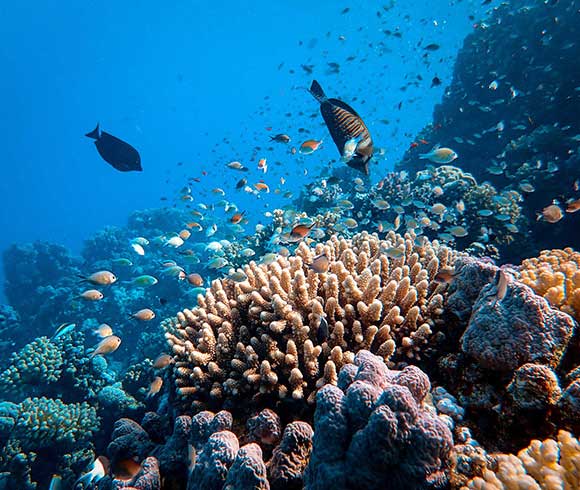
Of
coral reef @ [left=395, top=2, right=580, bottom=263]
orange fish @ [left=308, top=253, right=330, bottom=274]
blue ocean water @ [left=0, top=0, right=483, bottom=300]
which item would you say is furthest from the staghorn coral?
blue ocean water @ [left=0, top=0, right=483, bottom=300]

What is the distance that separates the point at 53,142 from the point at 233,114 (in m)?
85.0

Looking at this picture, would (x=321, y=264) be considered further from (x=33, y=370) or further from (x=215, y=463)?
(x=33, y=370)

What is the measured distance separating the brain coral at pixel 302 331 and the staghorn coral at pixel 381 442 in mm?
879

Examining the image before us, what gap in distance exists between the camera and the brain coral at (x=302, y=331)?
2.67m

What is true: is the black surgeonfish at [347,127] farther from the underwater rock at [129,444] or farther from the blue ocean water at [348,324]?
the underwater rock at [129,444]

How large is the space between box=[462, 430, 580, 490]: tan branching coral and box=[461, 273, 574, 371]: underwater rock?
72 centimetres

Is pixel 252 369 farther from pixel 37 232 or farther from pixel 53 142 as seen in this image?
pixel 53 142

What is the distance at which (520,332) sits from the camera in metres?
→ 2.03

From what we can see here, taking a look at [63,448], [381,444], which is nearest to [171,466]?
[381,444]

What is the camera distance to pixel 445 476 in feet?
4.86

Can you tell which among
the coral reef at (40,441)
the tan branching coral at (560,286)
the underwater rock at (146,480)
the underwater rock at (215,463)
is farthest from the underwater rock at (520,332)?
the coral reef at (40,441)

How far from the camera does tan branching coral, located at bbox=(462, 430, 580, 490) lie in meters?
1.26

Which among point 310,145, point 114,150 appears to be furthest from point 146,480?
point 310,145

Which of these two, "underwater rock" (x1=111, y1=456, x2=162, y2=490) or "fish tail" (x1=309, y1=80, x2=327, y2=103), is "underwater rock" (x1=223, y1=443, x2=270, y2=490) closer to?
"underwater rock" (x1=111, y1=456, x2=162, y2=490)
